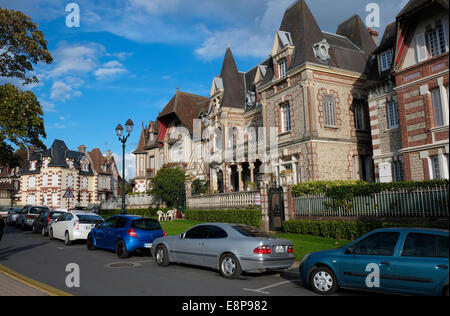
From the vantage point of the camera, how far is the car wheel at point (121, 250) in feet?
41.2

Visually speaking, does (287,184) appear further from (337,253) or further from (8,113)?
(8,113)

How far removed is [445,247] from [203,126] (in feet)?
105

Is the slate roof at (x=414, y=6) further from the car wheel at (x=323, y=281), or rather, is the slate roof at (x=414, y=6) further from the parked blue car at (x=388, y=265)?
the car wheel at (x=323, y=281)

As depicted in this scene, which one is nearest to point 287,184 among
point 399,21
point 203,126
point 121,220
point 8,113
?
point 121,220

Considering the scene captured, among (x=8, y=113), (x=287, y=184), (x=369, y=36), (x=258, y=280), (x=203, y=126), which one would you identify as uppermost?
(x=369, y=36)

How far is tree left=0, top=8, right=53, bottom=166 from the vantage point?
19.7 m

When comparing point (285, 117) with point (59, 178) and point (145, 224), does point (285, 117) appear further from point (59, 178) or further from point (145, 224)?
point (59, 178)

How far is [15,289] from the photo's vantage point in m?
7.59

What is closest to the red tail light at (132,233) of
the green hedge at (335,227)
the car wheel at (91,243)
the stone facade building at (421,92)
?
the car wheel at (91,243)

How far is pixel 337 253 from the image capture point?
780 cm

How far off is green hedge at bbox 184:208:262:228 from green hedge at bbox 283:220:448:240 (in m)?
1.96

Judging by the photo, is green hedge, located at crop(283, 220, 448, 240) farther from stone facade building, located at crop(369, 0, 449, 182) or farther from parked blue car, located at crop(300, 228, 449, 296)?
parked blue car, located at crop(300, 228, 449, 296)

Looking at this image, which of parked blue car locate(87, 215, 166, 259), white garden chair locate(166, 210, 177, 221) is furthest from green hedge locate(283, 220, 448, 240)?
white garden chair locate(166, 210, 177, 221)

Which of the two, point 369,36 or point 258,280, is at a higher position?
point 369,36
